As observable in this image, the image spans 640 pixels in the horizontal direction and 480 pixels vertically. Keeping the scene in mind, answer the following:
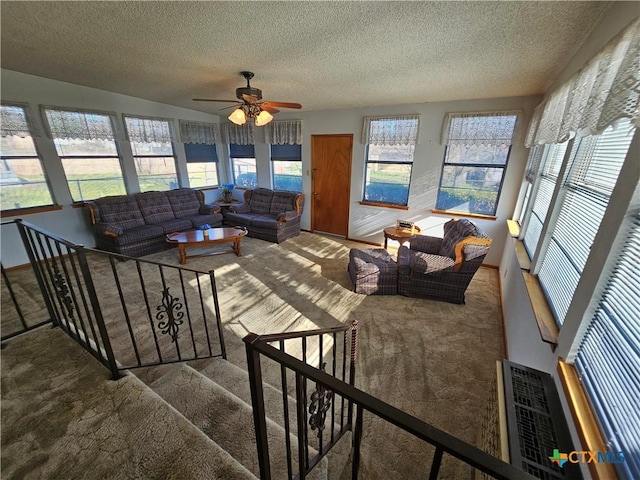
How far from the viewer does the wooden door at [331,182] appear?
16.7ft

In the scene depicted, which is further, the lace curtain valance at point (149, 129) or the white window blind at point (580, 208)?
the lace curtain valance at point (149, 129)

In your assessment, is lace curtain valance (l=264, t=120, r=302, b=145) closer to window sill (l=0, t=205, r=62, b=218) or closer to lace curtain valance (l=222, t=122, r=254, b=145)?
lace curtain valance (l=222, t=122, r=254, b=145)

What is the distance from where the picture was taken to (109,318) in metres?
2.69

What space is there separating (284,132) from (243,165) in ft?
5.31

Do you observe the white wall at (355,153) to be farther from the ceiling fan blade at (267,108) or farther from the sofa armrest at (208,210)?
the ceiling fan blade at (267,108)

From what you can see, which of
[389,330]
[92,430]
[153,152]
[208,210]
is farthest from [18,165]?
[389,330]

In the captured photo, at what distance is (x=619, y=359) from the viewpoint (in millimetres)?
912

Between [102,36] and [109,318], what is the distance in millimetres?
2694

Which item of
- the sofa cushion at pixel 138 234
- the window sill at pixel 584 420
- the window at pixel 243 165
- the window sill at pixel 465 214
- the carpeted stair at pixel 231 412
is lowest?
the carpeted stair at pixel 231 412

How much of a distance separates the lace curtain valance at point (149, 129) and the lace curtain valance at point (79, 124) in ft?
0.86

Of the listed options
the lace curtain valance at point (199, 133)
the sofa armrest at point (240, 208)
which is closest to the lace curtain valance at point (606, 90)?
the sofa armrest at point (240, 208)

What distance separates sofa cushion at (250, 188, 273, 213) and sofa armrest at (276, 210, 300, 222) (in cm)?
46

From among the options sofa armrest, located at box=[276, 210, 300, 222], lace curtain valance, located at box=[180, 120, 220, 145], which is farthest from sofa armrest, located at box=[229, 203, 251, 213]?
lace curtain valance, located at box=[180, 120, 220, 145]

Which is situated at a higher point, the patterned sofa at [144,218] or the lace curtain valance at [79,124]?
the lace curtain valance at [79,124]
